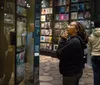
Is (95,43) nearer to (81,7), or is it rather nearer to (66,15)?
(81,7)

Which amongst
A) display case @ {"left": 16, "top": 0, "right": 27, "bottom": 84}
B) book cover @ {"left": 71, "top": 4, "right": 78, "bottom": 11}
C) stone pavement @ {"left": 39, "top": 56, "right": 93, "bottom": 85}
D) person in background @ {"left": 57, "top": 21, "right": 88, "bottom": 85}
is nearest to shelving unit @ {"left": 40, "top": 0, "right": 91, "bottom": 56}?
book cover @ {"left": 71, "top": 4, "right": 78, "bottom": 11}

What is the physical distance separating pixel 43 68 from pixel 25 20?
337 centimetres

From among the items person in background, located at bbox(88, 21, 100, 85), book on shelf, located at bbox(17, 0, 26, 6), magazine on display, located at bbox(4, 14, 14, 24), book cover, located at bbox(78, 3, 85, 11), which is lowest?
person in background, located at bbox(88, 21, 100, 85)

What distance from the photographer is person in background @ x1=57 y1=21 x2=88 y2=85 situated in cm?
265

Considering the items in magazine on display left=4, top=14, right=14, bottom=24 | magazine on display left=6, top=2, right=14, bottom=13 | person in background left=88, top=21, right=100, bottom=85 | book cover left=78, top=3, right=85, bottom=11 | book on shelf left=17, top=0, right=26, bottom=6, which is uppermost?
book cover left=78, top=3, right=85, bottom=11

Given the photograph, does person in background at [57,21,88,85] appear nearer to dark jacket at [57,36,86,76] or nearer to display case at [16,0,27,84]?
dark jacket at [57,36,86,76]

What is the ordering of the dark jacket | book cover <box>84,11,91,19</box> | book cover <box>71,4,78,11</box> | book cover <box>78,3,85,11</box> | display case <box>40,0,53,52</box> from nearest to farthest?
the dark jacket < book cover <box>84,11,91,19</box> < book cover <box>78,3,85,11</box> < book cover <box>71,4,78,11</box> < display case <box>40,0,53,52</box>

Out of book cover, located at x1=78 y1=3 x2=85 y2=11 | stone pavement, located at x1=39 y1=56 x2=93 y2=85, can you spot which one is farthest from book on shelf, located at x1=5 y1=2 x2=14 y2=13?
book cover, located at x1=78 y1=3 x2=85 y2=11

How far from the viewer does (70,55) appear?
2.65 metres

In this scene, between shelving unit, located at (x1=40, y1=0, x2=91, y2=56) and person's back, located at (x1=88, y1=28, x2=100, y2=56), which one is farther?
shelving unit, located at (x1=40, y1=0, x2=91, y2=56)

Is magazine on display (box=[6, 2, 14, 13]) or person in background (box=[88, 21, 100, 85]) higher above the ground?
magazine on display (box=[6, 2, 14, 13])

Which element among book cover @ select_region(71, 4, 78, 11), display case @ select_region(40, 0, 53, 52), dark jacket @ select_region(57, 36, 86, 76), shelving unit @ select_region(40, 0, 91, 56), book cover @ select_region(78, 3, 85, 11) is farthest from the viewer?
display case @ select_region(40, 0, 53, 52)

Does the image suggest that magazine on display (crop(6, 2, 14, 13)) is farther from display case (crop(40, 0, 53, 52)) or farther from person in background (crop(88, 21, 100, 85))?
display case (crop(40, 0, 53, 52))

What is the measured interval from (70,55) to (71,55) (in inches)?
0.5
